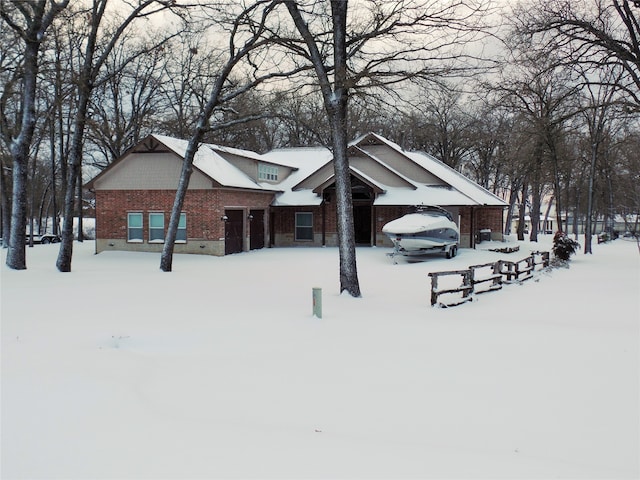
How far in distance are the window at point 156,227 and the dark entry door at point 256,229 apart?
475 cm

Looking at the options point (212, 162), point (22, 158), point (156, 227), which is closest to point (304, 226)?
point (212, 162)

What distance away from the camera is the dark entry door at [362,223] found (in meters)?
32.7

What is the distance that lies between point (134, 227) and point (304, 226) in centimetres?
979

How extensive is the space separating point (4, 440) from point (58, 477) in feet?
3.19

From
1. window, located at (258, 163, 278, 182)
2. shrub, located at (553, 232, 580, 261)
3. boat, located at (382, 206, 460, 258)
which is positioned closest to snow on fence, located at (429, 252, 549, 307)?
boat, located at (382, 206, 460, 258)

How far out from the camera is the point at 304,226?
32000 millimetres

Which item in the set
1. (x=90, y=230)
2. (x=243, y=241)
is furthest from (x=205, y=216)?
(x=90, y=230)

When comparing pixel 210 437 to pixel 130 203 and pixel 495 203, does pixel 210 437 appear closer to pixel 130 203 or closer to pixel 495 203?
pixel 130 203

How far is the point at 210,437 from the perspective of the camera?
520 cm

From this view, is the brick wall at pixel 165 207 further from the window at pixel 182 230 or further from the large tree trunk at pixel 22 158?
the large tree trunk at pixel 22 158

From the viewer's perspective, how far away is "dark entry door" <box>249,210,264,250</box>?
2922 centimetres

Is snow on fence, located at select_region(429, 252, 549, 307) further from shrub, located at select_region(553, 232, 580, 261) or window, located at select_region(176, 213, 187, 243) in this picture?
window, located at select_region(176, 213, 187, 243)

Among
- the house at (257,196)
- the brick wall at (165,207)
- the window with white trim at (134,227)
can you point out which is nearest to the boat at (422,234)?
the house at (257,196)

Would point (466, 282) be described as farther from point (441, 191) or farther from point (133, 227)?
point (133, 227)
